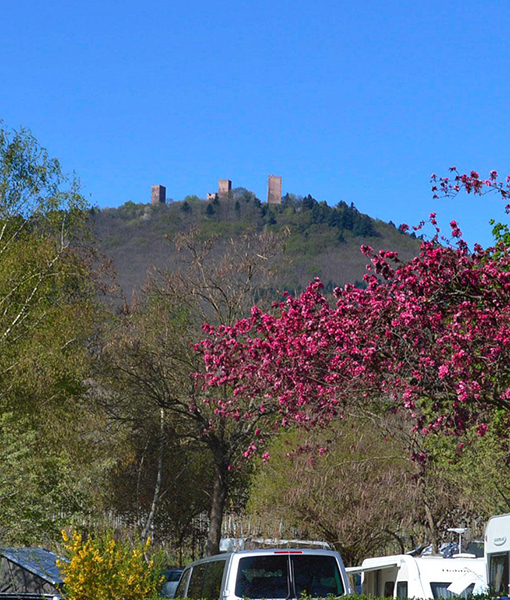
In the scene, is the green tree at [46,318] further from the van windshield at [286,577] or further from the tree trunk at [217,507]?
the van windshield at [286,577]

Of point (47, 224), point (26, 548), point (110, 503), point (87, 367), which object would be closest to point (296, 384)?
point (26, 548)

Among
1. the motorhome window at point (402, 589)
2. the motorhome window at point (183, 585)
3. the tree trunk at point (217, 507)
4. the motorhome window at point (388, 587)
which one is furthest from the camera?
the tree trunk at point (217, 507)

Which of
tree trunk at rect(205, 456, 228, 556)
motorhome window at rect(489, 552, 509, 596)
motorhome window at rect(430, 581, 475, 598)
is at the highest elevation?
tree trunk at rect(205, 456, 228, 556)

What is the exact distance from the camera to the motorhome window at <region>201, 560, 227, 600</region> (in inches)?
510

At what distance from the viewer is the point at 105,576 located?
15.2 m

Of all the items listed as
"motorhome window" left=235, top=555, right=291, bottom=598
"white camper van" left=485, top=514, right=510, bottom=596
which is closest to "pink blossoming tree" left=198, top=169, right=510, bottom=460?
"white camper van" left=485, top=514, right=510, bottom=596

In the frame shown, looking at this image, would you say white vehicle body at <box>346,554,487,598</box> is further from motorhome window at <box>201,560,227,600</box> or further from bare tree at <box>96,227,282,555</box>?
bare tree at <box>96,227,282,555</box>

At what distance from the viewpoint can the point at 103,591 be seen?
15.0 meters

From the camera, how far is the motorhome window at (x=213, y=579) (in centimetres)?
1296

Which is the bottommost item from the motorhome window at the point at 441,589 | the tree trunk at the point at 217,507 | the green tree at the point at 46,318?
the motorhome window at the point at 441,589

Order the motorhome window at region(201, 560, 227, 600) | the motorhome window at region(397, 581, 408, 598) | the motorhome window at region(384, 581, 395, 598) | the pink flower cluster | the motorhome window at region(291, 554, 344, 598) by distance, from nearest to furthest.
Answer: the motorhome window at region(291, 554, 344, 598) → the motorhome window at region(201, 560, 227, 600) → the pink flower cluster → the motorhome window at region(397, 581, 408, 598) → the motorhome window at region(384, 581, 395, 598)

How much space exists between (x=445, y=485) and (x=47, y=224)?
17.5m

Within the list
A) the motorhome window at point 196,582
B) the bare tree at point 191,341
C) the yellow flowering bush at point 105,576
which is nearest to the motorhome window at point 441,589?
the yellow flowering bush at point 105,576

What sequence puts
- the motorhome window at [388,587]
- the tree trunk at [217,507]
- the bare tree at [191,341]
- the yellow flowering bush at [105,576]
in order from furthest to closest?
1. the tree trunk at [217,507]
2. the bare tree at [191,341]
3. the motorhome window at [388,587]
4. the yellow flowering bush at [105,576]
